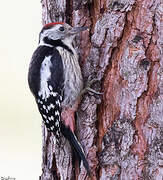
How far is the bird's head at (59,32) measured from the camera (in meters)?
3.52

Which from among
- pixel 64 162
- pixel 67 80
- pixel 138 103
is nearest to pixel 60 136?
pixel 64 162

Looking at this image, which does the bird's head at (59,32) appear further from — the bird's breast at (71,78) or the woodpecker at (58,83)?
the bird's breast at (71,78)

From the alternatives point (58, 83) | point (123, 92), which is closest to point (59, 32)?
point (58, 83)

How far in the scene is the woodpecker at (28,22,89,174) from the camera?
11.4ft

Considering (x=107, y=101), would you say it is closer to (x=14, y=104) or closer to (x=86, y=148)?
(x=86, y=148)

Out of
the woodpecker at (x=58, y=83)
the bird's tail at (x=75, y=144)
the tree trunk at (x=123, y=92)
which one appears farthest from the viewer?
the woodpecker at (x=58, y=83)

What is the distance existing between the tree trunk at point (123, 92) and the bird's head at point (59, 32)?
0.16 m

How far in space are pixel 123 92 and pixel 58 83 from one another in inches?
26.4

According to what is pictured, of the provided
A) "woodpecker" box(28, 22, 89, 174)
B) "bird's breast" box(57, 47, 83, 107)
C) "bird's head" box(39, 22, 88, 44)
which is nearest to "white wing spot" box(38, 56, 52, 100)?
"woodpecker" box(28, 22, 89, 174)

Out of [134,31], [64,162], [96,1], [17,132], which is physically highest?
[96,1]

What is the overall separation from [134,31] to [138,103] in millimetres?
511

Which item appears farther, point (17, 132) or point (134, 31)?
point (17, 132)

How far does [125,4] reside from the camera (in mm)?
3178

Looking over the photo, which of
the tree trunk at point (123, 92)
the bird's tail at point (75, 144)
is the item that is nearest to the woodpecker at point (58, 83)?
the bird's tail at point (75, 144)
